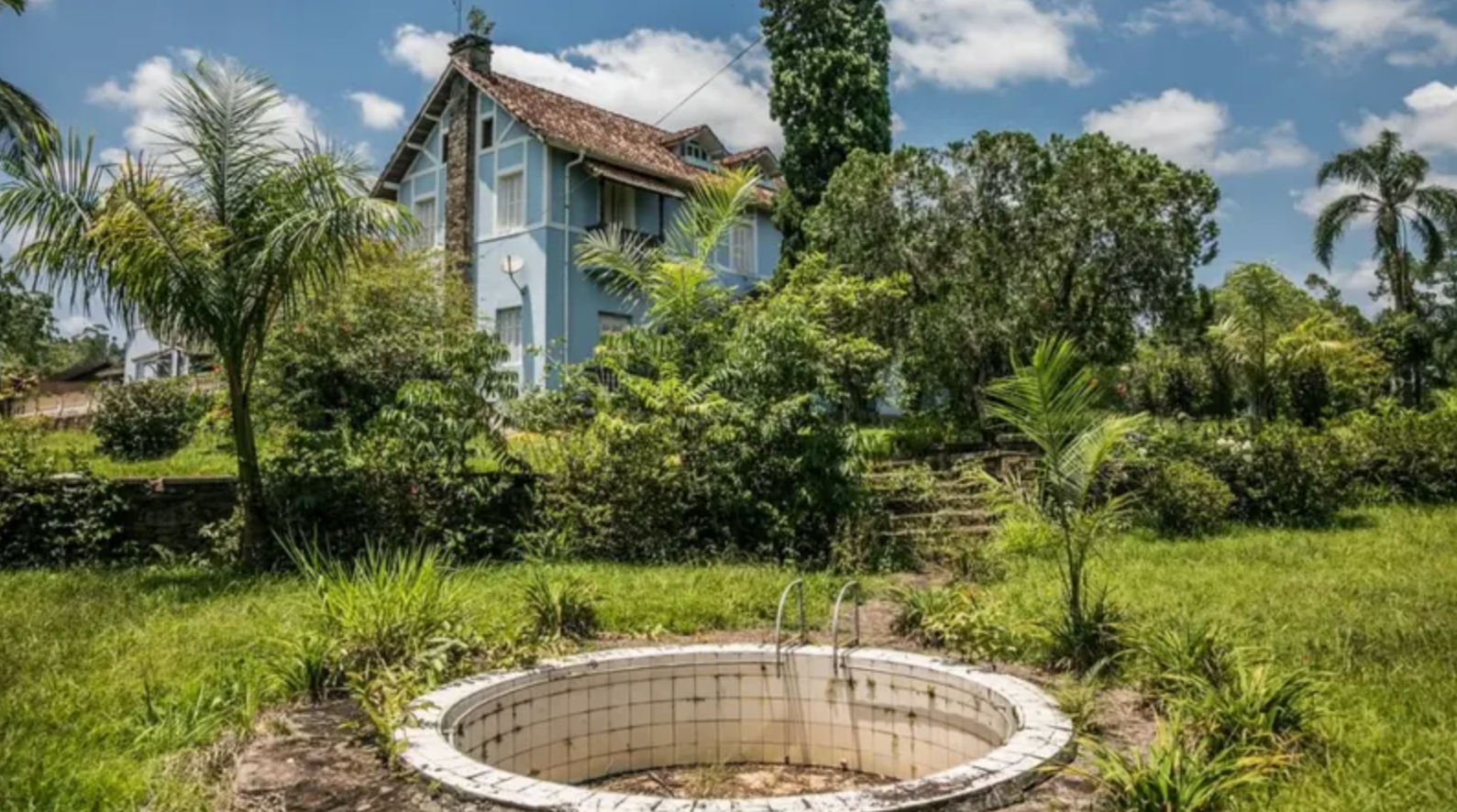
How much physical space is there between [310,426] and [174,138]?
3550mm

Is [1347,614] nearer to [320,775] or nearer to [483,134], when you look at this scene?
[320,775]

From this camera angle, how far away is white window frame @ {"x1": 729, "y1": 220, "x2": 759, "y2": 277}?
25781 mm

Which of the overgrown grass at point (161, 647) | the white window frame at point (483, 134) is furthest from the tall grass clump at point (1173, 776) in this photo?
the white window frame at point (483, 134)

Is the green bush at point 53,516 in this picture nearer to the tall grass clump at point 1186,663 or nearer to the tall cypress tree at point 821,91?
the tall grass clump at point 1186,663

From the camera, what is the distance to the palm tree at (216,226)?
863 cm

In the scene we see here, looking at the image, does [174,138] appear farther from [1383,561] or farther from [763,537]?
[1383,561]

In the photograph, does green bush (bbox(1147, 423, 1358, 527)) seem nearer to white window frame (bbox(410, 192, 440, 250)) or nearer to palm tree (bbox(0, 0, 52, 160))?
palm tree (bbox(0, 0, 52, 160))

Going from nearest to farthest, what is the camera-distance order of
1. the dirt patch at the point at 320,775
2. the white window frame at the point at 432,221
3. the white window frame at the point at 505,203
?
the dirt patch at the point at 320,775, the white window frame at the point at 505,203, the white window frame at the point at 432,221

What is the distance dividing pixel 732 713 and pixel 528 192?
56.7 feet

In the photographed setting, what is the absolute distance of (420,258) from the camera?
1694 cm

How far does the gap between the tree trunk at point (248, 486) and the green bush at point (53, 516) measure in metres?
1.44

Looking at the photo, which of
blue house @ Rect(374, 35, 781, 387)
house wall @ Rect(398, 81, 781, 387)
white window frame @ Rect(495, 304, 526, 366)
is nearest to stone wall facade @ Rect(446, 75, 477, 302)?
blue house @ Rect(374, 35, 781, 387)

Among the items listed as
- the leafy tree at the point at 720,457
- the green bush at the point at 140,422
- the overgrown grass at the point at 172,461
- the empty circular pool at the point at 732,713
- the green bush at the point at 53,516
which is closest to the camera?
the empty circular pool at the point at 732,713

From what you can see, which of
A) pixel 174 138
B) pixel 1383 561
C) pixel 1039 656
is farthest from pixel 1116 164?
pixel 174 138
